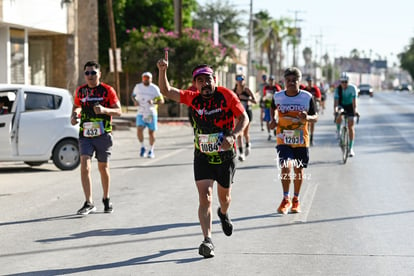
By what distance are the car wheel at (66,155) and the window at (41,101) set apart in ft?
2.38

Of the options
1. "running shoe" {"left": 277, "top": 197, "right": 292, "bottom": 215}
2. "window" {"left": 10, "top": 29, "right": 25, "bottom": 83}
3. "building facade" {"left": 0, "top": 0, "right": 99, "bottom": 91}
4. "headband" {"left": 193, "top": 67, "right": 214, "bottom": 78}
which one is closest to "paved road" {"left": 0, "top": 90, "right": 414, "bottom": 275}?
"running shoe" {"left": 277, "top": 197, "right": 292, "bottom": 215}

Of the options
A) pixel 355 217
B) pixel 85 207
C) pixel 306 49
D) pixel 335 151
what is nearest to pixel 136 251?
pixel 85 207

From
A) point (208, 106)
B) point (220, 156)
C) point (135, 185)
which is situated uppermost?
point (208, 106)

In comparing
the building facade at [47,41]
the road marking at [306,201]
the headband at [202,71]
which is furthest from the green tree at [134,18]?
the headband at [202,71]

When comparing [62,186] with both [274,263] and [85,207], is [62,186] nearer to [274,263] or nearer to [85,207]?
[85,207]

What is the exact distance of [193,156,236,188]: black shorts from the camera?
7562mm

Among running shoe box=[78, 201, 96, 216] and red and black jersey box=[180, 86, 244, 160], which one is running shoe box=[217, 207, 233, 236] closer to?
red and black jersey box=[180, 86, 244, 160]

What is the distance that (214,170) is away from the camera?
7602 millimetres

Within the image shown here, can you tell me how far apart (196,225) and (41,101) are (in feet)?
21.8

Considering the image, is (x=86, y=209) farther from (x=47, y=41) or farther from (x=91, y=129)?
(x=47, y=41)

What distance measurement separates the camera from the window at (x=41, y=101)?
14.5 m

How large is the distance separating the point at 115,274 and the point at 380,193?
6.12 m

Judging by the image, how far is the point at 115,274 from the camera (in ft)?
21.6

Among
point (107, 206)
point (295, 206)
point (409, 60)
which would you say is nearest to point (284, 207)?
point (295, 206)
